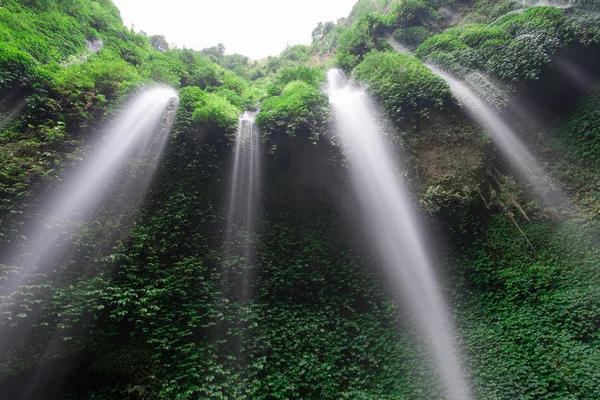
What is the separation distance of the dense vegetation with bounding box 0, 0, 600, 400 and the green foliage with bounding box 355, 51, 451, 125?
75 mm

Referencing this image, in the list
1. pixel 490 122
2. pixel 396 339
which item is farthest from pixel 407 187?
pixel 396 339

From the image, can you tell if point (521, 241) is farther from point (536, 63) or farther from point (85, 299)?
point (85, 299)

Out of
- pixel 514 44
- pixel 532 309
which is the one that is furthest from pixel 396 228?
pixel 514 44

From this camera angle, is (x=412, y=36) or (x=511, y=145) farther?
(x=412, y=36)

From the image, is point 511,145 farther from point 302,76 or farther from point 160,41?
point 160,41

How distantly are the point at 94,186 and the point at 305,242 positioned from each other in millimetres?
6263

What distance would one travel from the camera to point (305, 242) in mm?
8234

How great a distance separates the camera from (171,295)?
19.7 feet

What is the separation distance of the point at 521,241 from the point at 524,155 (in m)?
3.38

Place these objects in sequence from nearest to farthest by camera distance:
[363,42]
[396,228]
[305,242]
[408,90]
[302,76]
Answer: [305,242] < [396,228] < [408,90] < [302,76] < [363,42]

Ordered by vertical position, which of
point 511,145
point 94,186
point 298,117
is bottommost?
point 94,186

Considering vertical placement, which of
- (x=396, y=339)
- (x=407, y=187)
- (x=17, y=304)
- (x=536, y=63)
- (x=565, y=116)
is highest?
(x=536, y=63)

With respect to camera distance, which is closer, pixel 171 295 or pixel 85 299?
pixel 85 299

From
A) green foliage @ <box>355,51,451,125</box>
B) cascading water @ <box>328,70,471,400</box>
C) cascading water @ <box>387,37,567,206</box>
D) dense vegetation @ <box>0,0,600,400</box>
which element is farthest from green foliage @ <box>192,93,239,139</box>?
cascading water @ <box>387,37,567,206</box>
